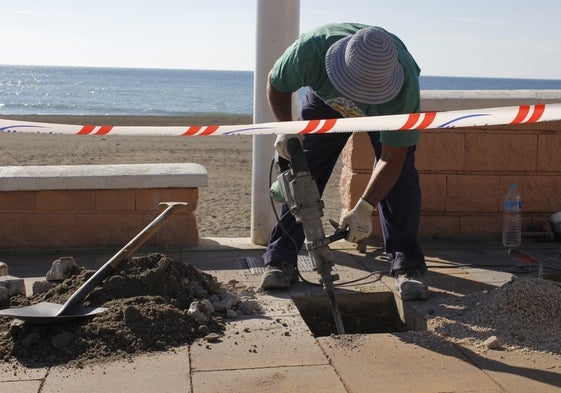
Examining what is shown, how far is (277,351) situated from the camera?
4066mm

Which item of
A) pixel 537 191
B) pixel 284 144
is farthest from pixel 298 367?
pixel 537 191

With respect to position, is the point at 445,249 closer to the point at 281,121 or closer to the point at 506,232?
the point at 506,232

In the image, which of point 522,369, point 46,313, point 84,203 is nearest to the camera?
point 522,369

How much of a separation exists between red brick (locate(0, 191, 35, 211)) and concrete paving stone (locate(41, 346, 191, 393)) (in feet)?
8.81

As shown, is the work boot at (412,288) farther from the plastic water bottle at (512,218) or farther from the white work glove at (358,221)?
the plastic water bottle at (512,218)

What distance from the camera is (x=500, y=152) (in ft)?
21.9

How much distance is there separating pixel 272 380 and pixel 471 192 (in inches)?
141

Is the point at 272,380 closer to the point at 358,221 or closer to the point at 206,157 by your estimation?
the point at 358,221

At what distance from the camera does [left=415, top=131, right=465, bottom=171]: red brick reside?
659 cm

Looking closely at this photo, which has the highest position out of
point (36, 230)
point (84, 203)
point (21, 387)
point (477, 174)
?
point (477, 174)

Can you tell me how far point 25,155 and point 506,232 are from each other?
37.6ft

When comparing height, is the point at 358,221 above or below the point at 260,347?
above

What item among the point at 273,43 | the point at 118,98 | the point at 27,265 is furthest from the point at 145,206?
the point at 118,98

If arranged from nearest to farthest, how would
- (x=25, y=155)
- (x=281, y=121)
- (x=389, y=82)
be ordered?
(x=389, y=82) → (x=281, y=121) → (x=25, y=155)
